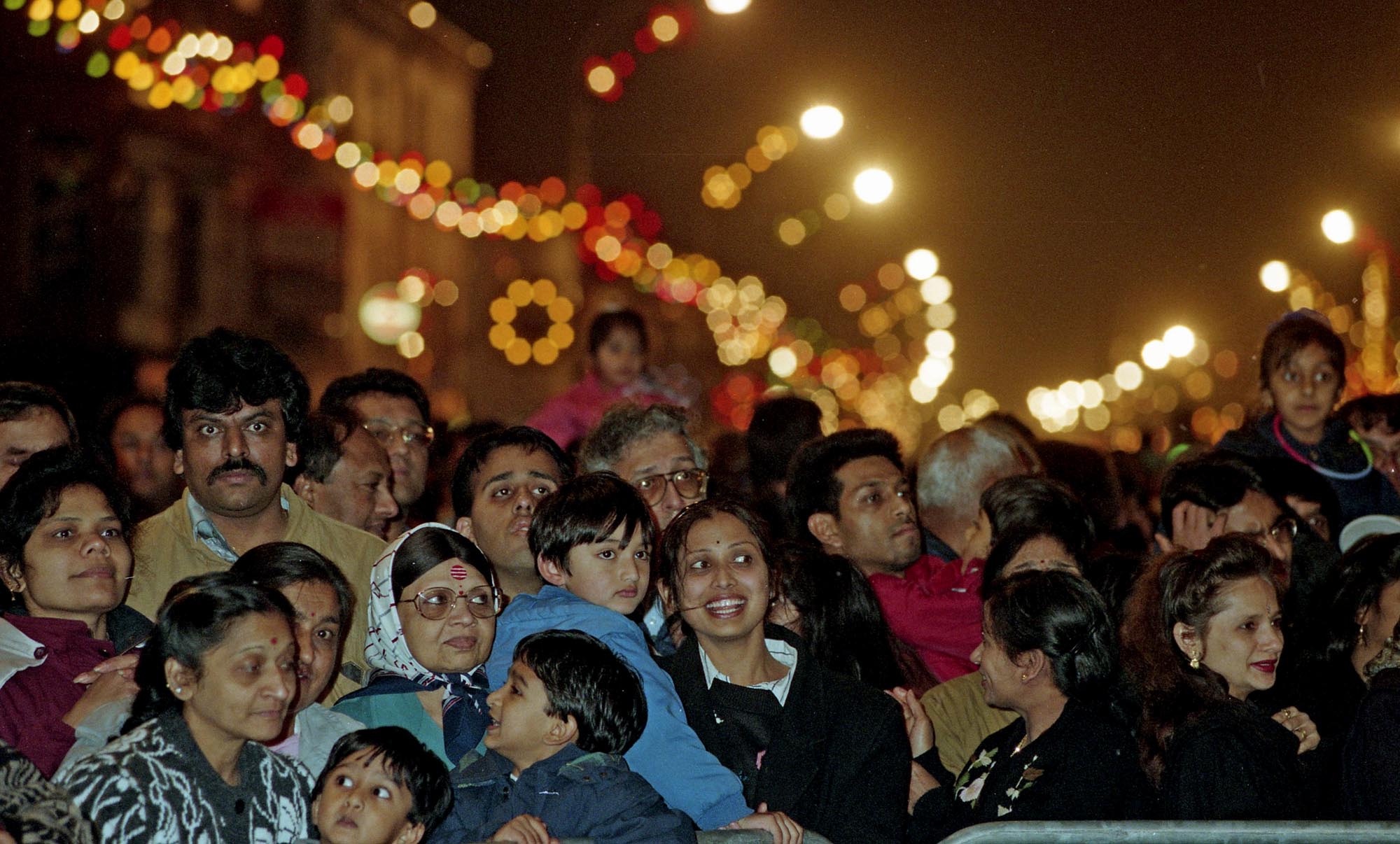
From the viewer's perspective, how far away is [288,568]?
15.1ft

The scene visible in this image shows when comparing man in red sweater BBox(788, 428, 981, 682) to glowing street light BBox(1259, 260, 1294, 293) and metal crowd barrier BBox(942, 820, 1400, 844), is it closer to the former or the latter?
metal crowd barrier BBox(942, 820, 1400, 844)

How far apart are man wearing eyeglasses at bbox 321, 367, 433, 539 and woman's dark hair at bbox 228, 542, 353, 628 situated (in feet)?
7.36

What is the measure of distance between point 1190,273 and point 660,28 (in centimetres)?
500

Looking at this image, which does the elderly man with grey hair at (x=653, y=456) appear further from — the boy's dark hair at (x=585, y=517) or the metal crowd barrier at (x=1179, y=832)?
the metal crowd barrier at (x=1179, y=832)

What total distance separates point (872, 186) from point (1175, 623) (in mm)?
7348

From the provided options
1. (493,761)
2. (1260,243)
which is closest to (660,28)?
(1260,243)

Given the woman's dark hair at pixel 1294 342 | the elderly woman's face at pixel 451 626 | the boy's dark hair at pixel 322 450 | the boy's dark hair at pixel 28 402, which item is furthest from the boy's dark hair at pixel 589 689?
the woman's dark hair at pixel 1294 342

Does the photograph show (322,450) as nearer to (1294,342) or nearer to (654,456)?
(654,456)

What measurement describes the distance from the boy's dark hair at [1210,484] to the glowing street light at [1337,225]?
5669 millimetres

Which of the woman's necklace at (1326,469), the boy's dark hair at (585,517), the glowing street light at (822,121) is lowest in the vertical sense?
the boy's dark hair at (585,517)

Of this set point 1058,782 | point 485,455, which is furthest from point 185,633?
point 1058,782

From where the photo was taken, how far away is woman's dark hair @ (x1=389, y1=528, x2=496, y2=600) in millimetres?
4820

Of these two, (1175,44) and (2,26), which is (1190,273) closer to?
(1175,44)

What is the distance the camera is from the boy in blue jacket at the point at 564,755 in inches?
162
